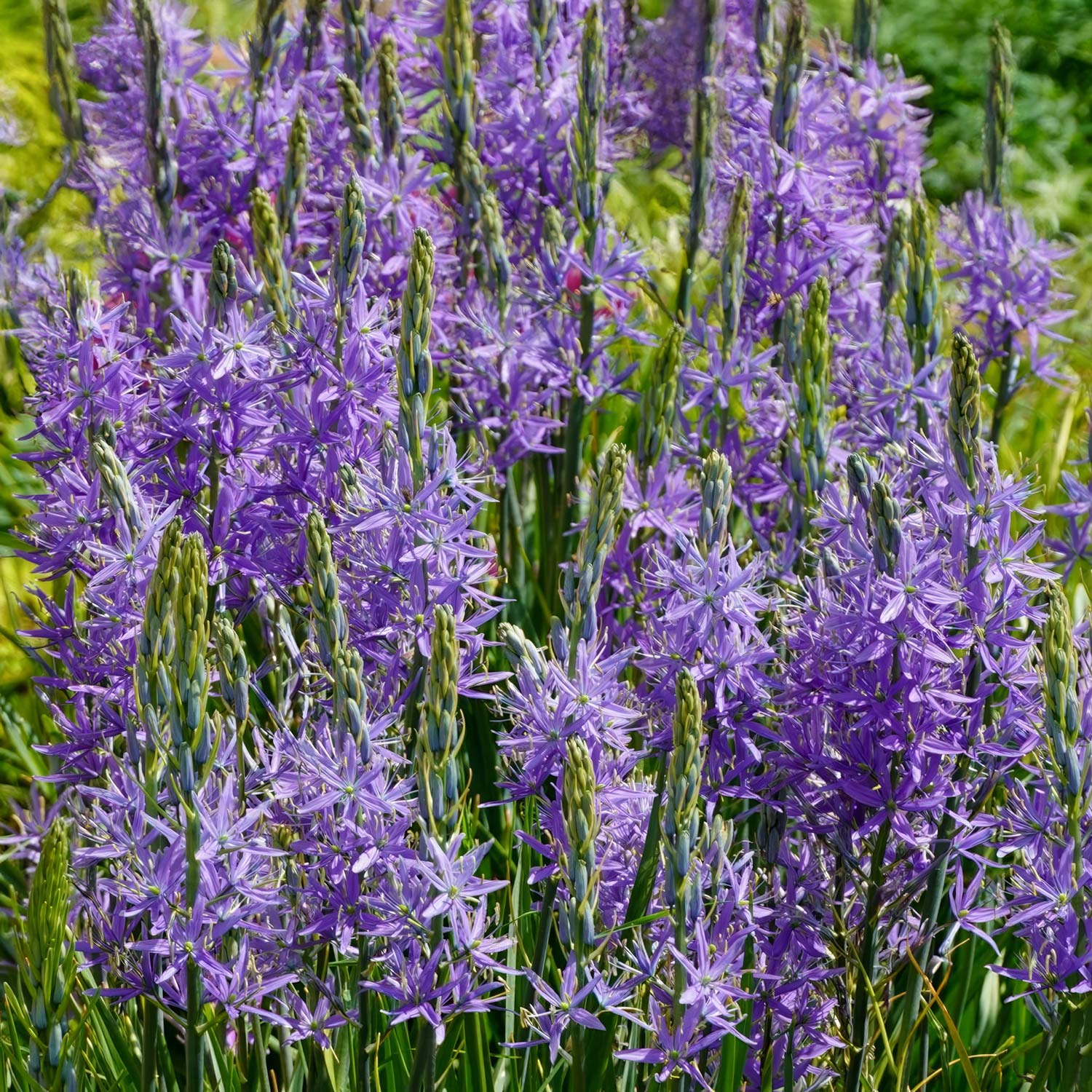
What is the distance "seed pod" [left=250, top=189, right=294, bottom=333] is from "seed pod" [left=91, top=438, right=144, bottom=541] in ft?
1.69

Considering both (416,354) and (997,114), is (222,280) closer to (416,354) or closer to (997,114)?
(416,354)

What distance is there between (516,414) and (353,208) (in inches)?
48.3

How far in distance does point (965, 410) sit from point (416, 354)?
3.16ft

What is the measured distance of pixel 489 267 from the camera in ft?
12.3

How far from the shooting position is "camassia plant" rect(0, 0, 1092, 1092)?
212cm

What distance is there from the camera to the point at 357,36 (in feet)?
13.4

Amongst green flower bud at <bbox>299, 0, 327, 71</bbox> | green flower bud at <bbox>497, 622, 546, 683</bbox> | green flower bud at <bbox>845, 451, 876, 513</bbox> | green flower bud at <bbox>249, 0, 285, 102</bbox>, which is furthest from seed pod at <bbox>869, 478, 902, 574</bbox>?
green flower bud at <bbox>299, 0, 327, 71</bbox>

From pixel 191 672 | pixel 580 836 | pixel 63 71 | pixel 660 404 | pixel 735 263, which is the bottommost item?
pixel 580 836

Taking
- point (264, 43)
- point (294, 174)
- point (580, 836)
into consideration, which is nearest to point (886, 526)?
point (580, 836)

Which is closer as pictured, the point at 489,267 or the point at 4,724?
the point at 489,267

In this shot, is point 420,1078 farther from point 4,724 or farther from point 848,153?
point 848,153

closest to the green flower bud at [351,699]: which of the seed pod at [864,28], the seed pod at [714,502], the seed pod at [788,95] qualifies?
the seed pod at [714,502]

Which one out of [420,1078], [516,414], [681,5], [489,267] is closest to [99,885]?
[420,1078]

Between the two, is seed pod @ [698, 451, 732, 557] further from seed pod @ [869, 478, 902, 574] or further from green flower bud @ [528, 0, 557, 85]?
green flower bud @ [528, 0, 557, 85]
